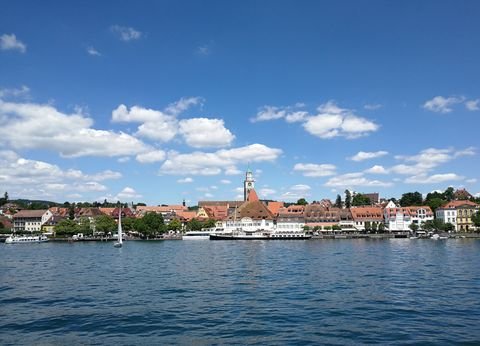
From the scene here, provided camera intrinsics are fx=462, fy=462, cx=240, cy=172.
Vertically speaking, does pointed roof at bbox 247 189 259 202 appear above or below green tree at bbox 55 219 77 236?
above

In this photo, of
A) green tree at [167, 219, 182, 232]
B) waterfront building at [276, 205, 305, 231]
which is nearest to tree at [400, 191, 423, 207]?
waterfront building at [276, 205, 305, 231]

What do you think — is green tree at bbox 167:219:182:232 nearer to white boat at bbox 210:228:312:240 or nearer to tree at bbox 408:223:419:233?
white boat at bbox 210:228:312:240

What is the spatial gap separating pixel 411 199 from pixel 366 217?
126ft

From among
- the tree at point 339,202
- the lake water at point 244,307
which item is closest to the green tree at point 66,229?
the lake water at point 244,307

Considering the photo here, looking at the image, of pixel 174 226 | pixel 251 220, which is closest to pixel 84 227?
pixel 174 226

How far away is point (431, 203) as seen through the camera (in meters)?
160

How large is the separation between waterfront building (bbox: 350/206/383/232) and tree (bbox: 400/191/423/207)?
29.9 meters

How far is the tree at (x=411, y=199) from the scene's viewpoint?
17932 centimetres

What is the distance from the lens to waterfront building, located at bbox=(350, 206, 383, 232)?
488 ft

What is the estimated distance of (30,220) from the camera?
17688cm

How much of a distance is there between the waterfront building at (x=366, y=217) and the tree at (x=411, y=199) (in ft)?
97.9

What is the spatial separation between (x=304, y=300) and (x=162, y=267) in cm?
2521

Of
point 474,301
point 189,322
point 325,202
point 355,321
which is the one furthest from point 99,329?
point 325,202

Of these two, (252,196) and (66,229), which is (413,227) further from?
(66,229)
